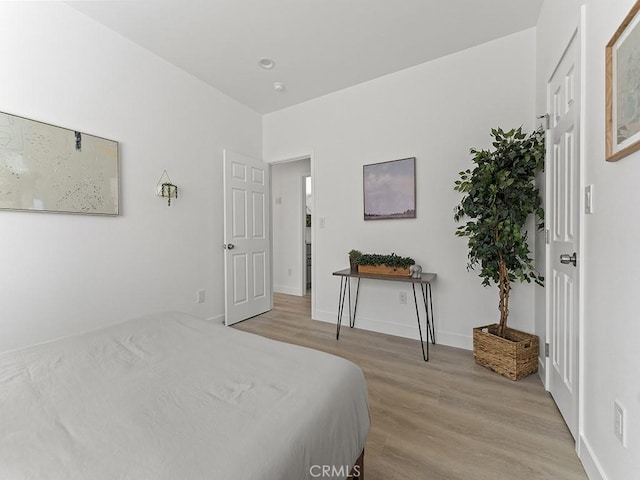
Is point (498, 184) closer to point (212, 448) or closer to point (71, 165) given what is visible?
point (212, 448)

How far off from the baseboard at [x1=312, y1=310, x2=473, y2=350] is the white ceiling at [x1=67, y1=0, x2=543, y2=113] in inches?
106

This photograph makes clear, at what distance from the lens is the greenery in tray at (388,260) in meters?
2.77

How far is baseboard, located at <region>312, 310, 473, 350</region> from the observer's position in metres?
2.71

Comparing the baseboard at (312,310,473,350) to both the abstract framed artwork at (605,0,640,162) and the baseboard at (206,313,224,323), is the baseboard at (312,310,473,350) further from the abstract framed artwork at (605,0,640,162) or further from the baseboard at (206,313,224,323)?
the abstract framed artwork at (605,0,640,162)

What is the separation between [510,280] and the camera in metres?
2.24

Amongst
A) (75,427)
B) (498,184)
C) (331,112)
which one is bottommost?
(75,427)

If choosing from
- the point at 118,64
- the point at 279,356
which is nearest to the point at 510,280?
the point at 279,356

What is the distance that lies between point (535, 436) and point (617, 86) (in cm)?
172

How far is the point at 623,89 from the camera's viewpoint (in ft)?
3.50

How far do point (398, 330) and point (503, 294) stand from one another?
1.13m

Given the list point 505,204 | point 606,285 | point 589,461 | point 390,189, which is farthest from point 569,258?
point 390,189

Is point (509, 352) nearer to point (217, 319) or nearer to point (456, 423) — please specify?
point (456, 423)

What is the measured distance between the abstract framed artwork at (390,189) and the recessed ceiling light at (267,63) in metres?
1.42

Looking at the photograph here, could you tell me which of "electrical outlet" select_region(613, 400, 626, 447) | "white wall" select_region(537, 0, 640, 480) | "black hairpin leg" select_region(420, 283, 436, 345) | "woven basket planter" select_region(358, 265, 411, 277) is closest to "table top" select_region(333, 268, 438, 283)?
"woven basket planter" select_region(358, 265, 411, 277)
